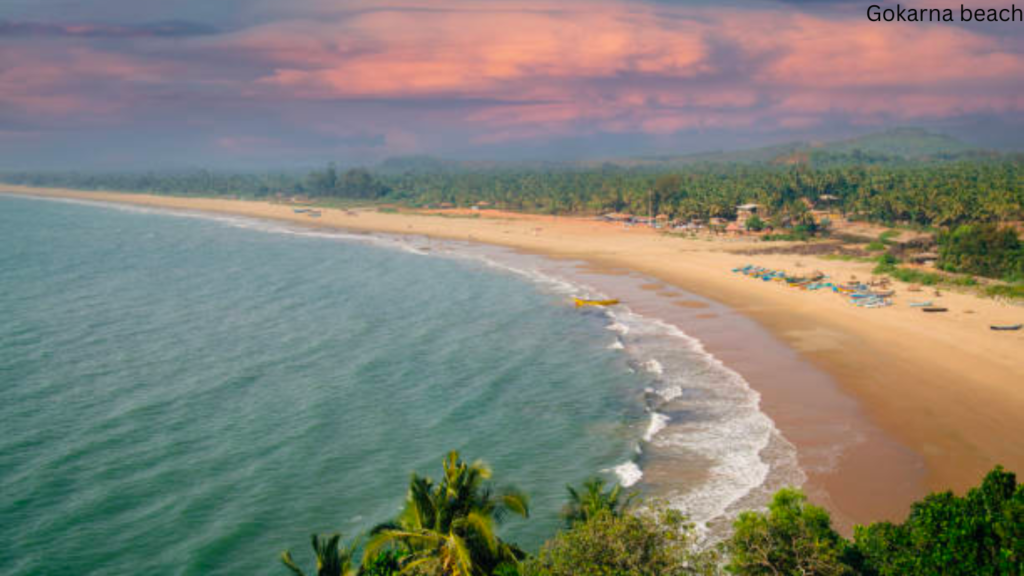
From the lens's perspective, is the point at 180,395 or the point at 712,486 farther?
the point at 180,395

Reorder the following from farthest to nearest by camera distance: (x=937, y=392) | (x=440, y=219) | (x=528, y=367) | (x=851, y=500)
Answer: (x=440, y=219)
(x=528, y=367)
(x=937, y=392)
(x=851, y=500)

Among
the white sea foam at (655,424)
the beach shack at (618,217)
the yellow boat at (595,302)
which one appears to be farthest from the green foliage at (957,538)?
the beach shack at (618,217)

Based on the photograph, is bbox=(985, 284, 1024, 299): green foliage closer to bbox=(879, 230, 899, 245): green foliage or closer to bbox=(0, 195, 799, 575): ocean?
bbox=(0, 195, 799, 575): ocean

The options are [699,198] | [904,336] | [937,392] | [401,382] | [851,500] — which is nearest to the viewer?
[851,500]

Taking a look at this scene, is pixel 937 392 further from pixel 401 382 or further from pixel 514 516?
pixel 401 382

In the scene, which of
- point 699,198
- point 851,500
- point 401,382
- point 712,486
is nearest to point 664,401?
point 712,486
